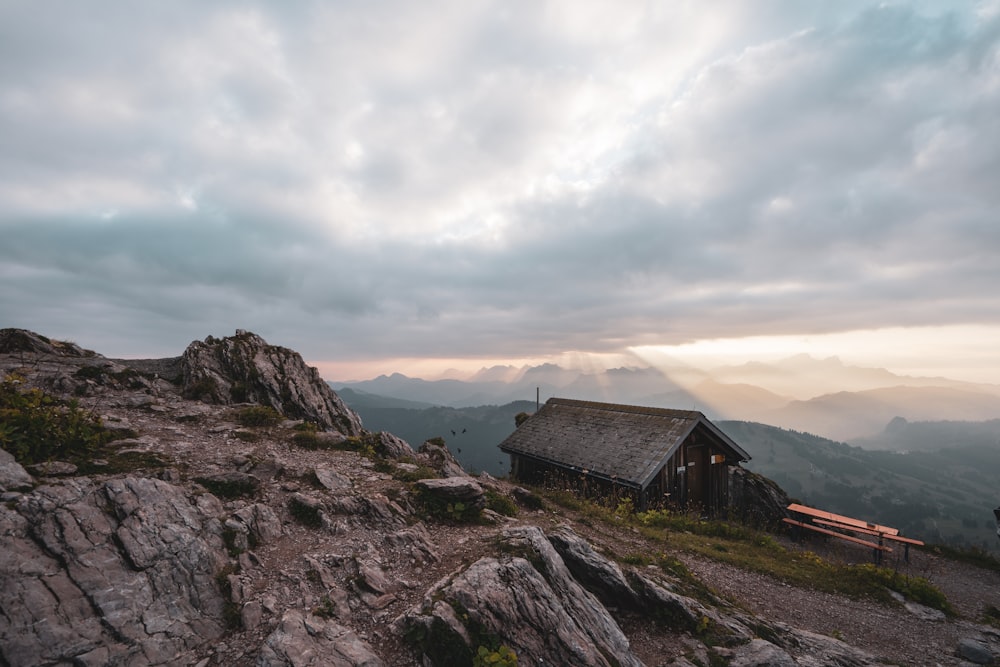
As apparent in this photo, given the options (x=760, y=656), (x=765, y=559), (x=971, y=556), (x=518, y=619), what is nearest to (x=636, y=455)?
(x=765, y=559)

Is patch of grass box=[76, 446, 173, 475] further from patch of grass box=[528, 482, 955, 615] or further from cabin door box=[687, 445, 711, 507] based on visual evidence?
cabin door box=[687, 445, 711, 507]

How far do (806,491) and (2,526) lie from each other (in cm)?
24853

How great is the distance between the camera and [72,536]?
6535mm

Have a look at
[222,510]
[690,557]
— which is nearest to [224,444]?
[222,510]

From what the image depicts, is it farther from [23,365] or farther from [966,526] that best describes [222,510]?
[966,526]

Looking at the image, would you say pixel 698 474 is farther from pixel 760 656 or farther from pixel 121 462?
pixel 121 462

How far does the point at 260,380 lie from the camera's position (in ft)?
60.7

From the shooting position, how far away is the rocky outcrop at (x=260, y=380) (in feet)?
57.1

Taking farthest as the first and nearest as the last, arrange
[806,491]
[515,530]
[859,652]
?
[806,491]
[515,530]
[859,652]

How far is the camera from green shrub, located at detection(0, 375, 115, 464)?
26.6 ft

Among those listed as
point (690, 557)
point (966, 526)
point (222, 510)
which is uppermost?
point (222, 510)

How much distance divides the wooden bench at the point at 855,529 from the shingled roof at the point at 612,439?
13.7ft

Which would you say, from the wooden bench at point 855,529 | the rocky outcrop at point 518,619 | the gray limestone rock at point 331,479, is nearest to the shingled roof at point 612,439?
the wooden bench at point 855,529

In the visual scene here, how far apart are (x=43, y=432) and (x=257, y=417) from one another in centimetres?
604
